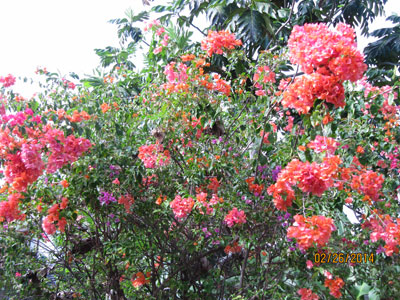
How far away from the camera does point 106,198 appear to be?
2.29m

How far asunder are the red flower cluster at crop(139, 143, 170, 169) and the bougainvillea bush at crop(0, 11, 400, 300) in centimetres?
1

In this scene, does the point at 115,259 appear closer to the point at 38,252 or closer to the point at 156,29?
the point at 38,252

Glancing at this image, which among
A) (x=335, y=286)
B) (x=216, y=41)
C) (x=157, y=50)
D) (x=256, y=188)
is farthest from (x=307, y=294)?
(x=157, y=50)

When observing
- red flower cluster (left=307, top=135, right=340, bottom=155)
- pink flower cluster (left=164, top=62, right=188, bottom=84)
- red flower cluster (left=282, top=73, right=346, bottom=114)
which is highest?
pink flower cluster (left=164, top=62, right=188, bottom=84)

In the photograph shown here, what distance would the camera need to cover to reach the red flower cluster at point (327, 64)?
1.28 metres

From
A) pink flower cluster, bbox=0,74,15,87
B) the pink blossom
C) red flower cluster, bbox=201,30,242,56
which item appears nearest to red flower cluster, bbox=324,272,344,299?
red flower cluster, bbox=201,30,242,56

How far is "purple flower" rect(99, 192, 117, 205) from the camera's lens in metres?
2.28

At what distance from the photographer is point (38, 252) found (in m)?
2.92

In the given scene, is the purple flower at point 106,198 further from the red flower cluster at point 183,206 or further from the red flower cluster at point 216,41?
the red flower cluster at point 216,41

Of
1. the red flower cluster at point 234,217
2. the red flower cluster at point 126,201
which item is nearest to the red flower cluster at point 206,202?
the red flower cluster at point 234,217

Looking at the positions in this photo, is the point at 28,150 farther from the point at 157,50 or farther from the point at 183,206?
the point at 157,50

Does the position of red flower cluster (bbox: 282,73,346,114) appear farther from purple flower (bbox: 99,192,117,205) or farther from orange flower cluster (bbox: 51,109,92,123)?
purple flower (bbox: 99,192,117,205)

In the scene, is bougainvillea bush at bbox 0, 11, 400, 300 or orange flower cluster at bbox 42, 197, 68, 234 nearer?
bougainvillea bush at bbox 0, 11, 400, 300
